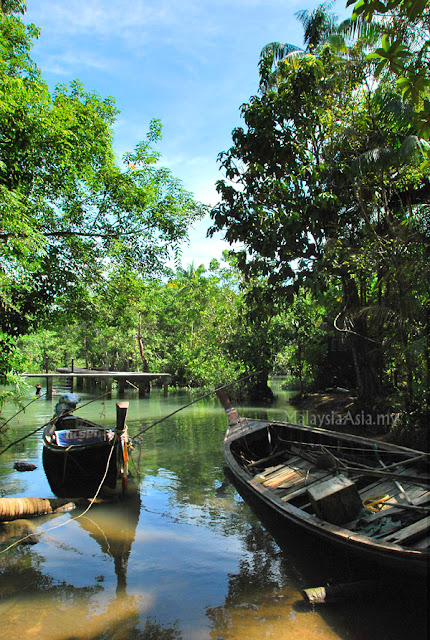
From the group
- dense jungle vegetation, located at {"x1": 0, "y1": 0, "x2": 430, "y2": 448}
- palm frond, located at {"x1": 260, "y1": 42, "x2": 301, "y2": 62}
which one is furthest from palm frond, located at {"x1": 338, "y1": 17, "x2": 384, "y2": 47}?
palm frond, located at {"x1": 260, "y1": 42, "x2": 301, "y2": 62}

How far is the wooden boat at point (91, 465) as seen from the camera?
24.7ft

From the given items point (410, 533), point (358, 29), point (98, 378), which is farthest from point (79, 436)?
point (98, 378)

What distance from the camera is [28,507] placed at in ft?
19.8

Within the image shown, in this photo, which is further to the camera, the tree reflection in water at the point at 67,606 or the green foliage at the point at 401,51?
the tree reflection in water at the point at 67,606

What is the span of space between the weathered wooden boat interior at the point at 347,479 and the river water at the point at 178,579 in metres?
0.46

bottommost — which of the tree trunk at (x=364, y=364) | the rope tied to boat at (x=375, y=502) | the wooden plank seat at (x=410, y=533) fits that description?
the rope tied to boat at (x=375, y=502)

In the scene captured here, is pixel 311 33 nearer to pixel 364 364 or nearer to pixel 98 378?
pixel 364 364

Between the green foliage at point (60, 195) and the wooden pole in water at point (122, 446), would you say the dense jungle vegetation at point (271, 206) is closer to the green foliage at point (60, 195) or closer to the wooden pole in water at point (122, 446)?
the green foliage at point (60, 195)

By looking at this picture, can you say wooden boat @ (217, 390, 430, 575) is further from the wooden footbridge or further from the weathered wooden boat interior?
the wooden footbridge

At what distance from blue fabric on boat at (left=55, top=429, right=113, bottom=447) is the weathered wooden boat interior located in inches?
108

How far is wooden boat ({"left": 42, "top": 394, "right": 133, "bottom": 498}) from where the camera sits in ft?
24.7

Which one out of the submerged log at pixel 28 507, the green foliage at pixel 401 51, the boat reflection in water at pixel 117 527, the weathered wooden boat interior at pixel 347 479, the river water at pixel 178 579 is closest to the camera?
the green foliage at pixel 401 51

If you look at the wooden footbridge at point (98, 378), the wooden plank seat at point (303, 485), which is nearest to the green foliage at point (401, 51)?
the wooden plank seat at point (303, 485)

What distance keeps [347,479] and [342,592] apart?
1146 millimetres
